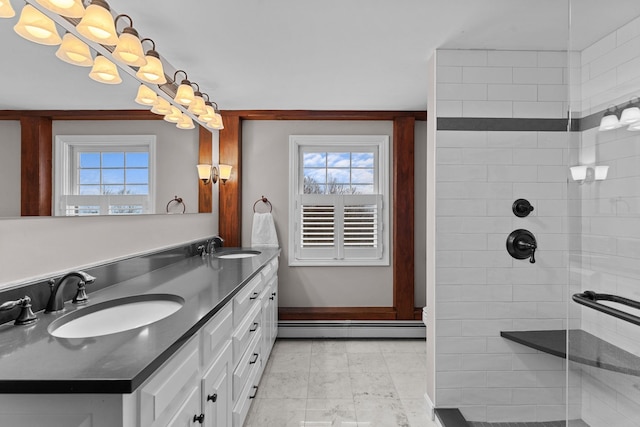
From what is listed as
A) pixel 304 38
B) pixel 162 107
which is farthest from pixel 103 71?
pixel 304 38

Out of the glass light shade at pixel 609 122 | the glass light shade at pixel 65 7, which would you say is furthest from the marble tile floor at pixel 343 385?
the glass light shade at pixel 65 7

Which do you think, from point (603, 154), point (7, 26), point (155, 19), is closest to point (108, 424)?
point (7, 26)

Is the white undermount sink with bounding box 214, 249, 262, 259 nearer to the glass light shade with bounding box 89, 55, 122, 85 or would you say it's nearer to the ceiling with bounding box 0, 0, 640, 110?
the ceiling with bounding box 0, 0, 640, 110

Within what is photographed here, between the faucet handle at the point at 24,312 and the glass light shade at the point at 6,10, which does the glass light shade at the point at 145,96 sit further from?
the faucet handle at the point at 24,312

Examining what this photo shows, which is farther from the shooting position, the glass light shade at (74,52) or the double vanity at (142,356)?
the glass light shade at (74,52)

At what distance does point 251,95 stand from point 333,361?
2.38 m

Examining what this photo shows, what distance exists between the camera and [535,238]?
204 cm

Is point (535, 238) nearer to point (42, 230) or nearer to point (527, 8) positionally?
point (527, 8)

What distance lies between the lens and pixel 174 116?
7.61 ft

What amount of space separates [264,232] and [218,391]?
2.00 meters

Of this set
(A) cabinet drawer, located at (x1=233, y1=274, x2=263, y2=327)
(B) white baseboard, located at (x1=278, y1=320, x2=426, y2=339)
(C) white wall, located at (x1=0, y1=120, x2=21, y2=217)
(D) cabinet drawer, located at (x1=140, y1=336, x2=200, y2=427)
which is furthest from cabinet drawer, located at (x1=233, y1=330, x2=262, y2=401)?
(C) white wall, located at (x1=0, y1=120, x2=21, y2=217)

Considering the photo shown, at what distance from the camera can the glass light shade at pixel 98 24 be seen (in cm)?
131

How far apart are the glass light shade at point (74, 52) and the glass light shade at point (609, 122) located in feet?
6.44

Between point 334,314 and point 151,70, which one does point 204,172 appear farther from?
point 334,314
